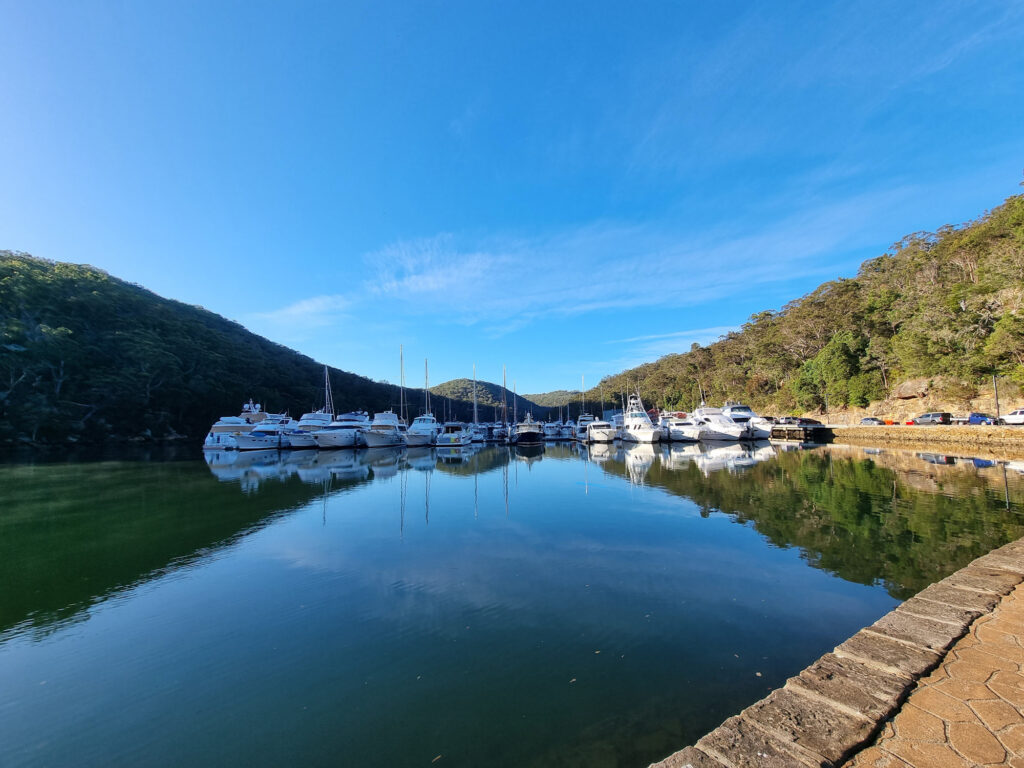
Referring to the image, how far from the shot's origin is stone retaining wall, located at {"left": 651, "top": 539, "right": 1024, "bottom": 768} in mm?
2354

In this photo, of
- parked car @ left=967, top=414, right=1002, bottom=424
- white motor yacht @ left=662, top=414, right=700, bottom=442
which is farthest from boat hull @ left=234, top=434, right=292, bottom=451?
parked car @ left=967, top=414, right=1002, bottom=424

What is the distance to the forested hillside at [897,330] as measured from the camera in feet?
93.6

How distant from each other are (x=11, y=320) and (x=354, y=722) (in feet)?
213

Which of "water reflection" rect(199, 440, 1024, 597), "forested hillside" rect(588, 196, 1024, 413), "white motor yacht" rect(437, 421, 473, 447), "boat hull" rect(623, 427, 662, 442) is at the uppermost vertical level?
"forested hillside" rect(588, 196, 1024, 413)

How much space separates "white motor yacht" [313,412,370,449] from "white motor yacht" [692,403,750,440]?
3319 cm

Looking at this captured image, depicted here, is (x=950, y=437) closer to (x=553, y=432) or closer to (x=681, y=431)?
(x=681, y=431)

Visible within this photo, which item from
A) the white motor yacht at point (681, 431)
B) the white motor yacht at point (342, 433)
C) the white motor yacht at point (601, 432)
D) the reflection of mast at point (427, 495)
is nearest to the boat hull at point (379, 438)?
the white motor yacht at point (342, 433)

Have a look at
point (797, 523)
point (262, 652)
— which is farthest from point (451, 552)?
point (797, 523)

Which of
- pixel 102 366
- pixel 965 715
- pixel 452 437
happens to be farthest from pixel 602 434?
pixel 102 366

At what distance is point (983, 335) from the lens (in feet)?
95.3

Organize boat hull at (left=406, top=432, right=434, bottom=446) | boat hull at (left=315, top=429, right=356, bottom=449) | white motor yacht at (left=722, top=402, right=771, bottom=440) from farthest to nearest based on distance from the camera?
boat hull at (left=406, top=432, right=434, bottom=446)
white motor yacht at (left=722, top=402, right=771, bottom=440)
boat hull at (left=315, top=429, right=356, bottom=449)

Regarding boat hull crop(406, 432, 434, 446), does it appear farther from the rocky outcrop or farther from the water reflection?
the rocky outcrop

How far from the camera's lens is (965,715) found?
253 cm

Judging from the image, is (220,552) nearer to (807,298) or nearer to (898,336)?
(898,336)
